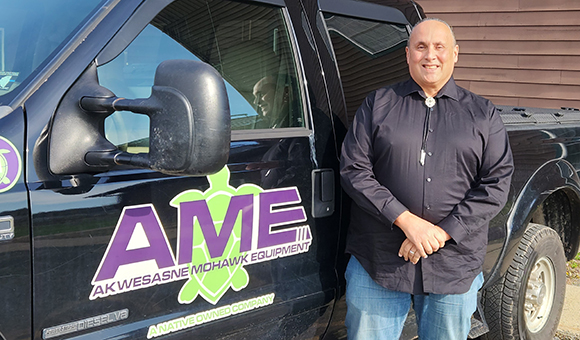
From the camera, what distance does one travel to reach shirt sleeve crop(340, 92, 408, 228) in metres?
2.38

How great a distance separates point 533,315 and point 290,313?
2.00m

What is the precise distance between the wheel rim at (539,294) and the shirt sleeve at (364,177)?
1.65 metres

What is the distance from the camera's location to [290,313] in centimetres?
238

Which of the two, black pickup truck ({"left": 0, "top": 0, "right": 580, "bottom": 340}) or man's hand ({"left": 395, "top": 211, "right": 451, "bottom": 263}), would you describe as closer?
black pickup truck ({"left": 0, "top": 0, "right": 580, "bottom": 340})

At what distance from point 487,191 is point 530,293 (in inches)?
58.9

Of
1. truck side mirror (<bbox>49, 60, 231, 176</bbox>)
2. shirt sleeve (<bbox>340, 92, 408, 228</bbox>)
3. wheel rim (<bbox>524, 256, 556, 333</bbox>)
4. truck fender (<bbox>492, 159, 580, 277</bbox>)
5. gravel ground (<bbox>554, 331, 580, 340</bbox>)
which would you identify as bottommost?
gravel ground (<bbox>554, 331, 580, 340</bbox>)

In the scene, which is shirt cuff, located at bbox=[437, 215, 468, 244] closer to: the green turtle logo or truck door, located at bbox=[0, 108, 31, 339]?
the green turtle logo

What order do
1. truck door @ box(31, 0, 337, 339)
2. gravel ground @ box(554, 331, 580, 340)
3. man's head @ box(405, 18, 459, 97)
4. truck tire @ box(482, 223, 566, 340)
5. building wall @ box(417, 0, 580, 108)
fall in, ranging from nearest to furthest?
truck door @ box(31, 0, 337, 339), man's head @ box(405, 18, 459, 97), truck tire @ box(482, 223, 566, 340), gravel ground @ box(554, 331, 580, 340), building wall @ box(417, 0, 580, 108)

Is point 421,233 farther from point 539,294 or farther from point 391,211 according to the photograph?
point 539,294

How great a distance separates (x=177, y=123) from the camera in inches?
59.4

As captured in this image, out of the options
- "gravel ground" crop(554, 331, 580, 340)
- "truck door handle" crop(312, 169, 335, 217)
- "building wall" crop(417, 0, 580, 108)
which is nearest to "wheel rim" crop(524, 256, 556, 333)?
"gravel ground" crop(554, 331, 580, 340)

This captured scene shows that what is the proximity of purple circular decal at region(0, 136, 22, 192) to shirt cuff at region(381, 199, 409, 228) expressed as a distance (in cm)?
135

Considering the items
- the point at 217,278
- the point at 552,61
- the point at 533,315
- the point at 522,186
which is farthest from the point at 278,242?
the point at 552,61

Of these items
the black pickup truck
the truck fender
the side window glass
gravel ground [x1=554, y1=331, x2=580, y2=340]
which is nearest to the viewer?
the black pickup truck
